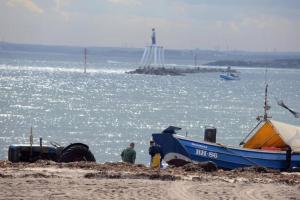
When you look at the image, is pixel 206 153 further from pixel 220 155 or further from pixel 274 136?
pixel 274 136

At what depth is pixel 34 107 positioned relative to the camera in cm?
7031

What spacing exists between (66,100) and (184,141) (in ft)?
195

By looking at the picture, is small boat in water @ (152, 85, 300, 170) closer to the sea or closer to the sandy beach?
the sandy beach

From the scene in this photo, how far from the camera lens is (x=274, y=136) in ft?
80.8

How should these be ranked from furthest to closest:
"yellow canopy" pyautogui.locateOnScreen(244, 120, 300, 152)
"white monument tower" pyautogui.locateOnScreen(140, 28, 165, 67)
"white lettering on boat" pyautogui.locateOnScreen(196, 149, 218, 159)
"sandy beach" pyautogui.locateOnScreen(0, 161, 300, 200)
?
"white monument tower" pyautogui.locateOnScreen(140, 28, 165, 67) < "yellow canopy" pyautogui.locateOnScreen(244, 120, 300, 152) < "white lettering on boat" pyautogui.locateOnScreen(196, 149, 218, 159) < "sandy beach" pyautogui.locateOnScreen(0, 161, 300, 200)

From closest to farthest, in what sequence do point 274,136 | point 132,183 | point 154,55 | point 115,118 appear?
1. point 132,183
2. point 274,136
3. point 115,118
4. point 154,55

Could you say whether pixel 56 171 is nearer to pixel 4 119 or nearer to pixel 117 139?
pixel 117 139

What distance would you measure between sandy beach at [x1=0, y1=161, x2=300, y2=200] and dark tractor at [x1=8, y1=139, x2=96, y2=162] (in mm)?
1492

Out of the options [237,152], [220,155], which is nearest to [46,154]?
[220,155]

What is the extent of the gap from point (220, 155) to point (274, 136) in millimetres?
2107

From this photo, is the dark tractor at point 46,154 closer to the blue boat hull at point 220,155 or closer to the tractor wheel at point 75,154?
the tractor wheel at point 75,154

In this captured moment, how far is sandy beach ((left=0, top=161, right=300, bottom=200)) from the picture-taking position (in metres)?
14.9

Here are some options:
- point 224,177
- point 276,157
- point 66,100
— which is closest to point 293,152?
point 276,157

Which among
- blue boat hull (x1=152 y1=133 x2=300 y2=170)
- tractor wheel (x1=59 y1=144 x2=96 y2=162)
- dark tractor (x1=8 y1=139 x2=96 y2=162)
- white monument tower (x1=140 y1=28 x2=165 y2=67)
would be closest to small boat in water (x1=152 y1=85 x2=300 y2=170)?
blue boat hull (x1=152 y1=133 x2=300 y2=170)
